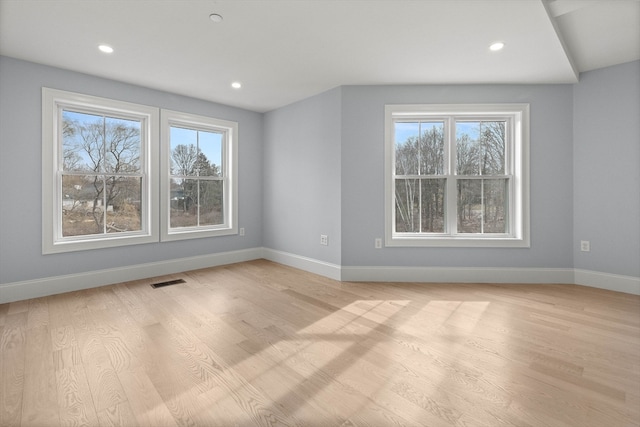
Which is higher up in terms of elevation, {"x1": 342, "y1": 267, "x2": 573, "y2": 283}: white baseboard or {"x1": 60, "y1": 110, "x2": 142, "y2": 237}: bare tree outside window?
{"x1": 60, "y1": 110, "x2": 142, "y2": 237}: bare tree outside window

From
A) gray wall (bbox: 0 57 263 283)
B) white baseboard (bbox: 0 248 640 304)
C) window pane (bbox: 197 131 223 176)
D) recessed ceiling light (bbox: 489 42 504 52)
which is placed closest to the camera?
recessed ceiling light (bbox: 489 42 504 52)

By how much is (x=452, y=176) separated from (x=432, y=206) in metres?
0.46

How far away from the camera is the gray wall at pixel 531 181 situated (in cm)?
350

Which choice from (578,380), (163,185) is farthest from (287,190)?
(578,380)

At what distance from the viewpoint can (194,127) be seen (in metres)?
4.28

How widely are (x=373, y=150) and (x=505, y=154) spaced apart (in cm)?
172

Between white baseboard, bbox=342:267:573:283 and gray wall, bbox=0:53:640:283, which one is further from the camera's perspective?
white baseboard, bbox=342:267:573:283

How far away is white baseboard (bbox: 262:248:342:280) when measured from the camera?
12.3ft

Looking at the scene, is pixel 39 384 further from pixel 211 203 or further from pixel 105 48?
pixel 211 203

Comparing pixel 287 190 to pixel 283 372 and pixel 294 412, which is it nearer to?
pixel 283 372

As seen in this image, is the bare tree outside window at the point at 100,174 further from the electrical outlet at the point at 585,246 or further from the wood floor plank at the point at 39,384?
the electrical outlet at the point at 585,246

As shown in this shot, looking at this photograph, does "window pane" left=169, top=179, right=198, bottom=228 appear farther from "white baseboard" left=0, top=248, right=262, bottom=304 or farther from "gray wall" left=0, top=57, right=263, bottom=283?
"gray wall" left=0, top=57, right=263, bottom=283

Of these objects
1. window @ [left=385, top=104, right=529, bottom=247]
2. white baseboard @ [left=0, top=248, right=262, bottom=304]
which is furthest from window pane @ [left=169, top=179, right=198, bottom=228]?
window @ [left=385, top=104, right=529, bottom=247]

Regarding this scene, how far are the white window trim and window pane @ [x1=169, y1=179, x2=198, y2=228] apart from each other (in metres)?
0.29
